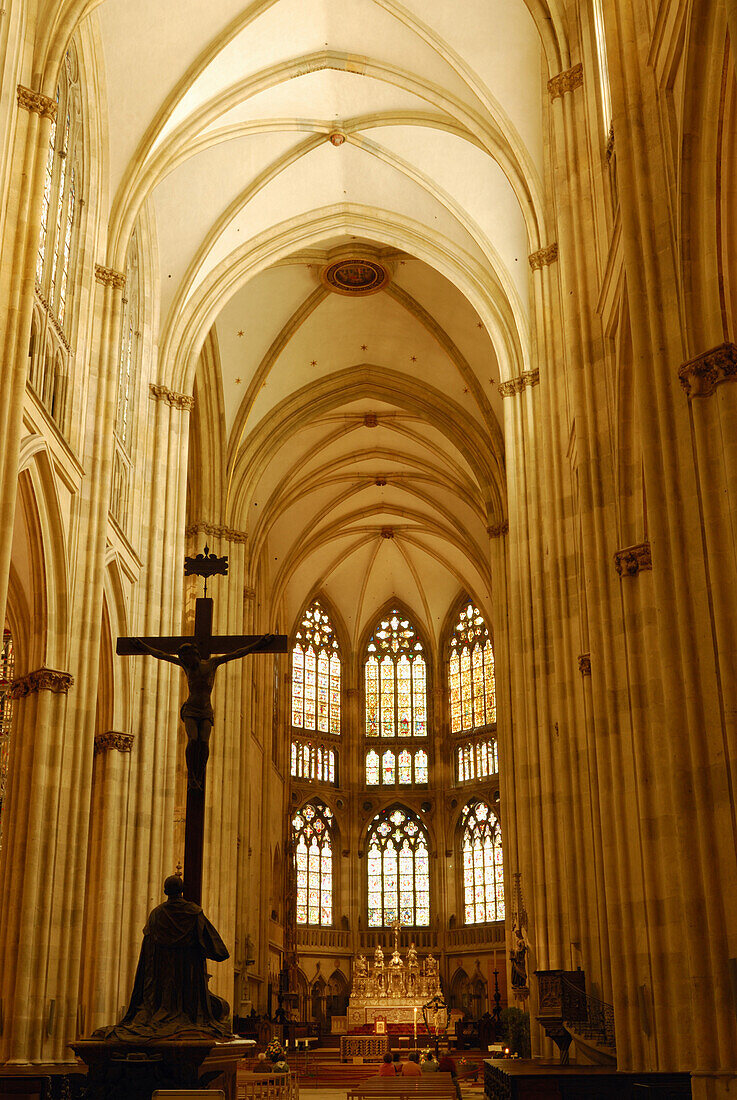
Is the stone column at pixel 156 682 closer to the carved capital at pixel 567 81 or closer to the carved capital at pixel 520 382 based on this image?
the carved capital at pixel 520 382

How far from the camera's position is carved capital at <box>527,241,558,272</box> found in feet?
63.5

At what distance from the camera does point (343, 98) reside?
2264 cm

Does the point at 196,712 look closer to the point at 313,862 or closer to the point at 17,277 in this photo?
the point at 17,277

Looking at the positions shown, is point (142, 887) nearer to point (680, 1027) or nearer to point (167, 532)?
point (167, 532)

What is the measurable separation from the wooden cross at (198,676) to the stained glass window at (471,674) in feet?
103

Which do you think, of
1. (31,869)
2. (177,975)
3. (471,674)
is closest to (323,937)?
(471,674)

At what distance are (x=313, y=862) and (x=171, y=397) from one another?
23284 millimetres

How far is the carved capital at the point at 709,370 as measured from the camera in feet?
29.7

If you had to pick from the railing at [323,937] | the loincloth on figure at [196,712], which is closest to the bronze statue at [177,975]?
the loincloth on figure at [196,712]

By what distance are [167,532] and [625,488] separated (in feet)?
36.8

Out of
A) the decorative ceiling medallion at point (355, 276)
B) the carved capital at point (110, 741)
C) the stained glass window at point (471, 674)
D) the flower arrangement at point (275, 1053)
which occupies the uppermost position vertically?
the decorative ceiling medallion at point (355, 276)

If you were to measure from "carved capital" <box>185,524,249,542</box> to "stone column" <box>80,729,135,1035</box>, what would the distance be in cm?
974

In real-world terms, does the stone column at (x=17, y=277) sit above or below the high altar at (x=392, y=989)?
above

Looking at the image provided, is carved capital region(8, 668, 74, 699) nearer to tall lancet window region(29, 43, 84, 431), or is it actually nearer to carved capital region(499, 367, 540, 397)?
tall lancet window region(29, 43, 84, 431)
